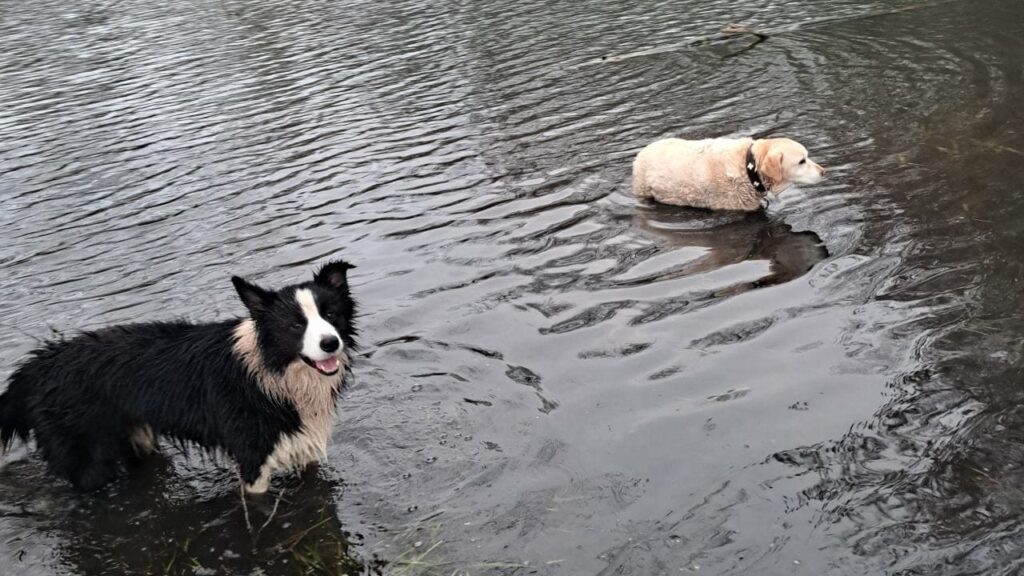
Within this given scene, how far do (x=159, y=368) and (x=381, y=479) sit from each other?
152 centimetres

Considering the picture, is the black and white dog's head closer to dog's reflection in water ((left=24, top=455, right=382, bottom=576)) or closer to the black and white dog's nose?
the black and white dog's nose

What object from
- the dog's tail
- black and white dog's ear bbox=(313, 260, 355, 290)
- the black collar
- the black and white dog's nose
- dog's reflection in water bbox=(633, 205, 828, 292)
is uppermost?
black and white dog's ear bbox=(313, 260, 355, 290)

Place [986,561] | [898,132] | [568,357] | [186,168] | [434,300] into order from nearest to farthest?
[986,561] < [568,357] < [434,300] < [898,132] < [186,168]

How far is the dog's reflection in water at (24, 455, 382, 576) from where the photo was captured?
4914 mm

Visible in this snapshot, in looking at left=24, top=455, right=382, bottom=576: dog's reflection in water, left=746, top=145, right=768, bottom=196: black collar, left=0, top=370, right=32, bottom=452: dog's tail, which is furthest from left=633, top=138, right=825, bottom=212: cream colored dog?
left=0, top=370, right=32, bottom=452: dog's tail

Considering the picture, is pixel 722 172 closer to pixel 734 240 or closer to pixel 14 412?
pixel 734 240

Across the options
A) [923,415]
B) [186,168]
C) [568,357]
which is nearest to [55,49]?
[186,168]

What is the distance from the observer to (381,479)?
5.48 meters

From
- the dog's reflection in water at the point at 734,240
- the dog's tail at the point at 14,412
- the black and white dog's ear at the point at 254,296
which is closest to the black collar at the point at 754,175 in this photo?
the dog's reflection in water at the point at 734,240

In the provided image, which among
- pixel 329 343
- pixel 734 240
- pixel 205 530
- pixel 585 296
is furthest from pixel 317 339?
pixel 734 240

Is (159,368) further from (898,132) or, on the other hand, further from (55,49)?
(55,49)

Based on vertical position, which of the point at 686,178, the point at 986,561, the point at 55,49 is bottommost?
the point at 986,561

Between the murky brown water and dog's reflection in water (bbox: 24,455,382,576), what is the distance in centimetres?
2

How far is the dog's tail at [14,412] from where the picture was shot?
5.44 meters
